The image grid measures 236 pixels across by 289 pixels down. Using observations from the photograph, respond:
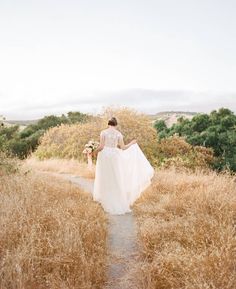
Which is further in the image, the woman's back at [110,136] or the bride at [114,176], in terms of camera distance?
the woman's back at [110,136]

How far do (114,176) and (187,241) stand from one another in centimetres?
434

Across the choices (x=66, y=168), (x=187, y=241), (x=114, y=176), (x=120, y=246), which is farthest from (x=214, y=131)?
(x=187, y=241)

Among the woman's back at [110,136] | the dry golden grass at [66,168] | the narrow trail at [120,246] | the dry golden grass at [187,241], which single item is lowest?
the dry golden grass at [66,168]

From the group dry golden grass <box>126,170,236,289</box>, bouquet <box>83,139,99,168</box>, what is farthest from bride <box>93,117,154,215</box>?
bouquet <box>83,139,99,168</box>

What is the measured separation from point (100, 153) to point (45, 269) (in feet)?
18.1

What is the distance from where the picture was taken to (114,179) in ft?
35.8

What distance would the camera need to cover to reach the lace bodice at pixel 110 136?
428 inches

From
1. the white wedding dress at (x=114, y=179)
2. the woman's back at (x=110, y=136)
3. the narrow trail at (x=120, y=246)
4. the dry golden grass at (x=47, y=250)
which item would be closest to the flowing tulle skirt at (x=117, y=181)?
the white wedding dress at (x=114, y=179)

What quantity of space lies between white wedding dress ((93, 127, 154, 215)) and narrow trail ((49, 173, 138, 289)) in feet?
1.79

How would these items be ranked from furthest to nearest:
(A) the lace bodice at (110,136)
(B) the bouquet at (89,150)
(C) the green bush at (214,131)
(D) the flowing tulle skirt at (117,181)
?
1. (C) the green bush at (214,131)
2. (B) the bouquet at (89,150)
3. (A) the lace bodice at (110,136)
4. (D) the flowing tulle skirt at (117,181)

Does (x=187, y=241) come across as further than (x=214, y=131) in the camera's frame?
No

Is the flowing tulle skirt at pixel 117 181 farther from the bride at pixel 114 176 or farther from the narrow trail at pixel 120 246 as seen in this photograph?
the narrow trail at pixel 120 246

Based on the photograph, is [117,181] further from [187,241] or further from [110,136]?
[187,241]

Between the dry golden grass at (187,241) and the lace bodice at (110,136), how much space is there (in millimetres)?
1419
